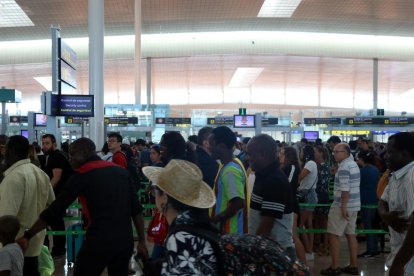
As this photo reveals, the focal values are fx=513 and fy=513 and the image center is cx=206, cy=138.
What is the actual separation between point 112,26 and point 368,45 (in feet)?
50.3

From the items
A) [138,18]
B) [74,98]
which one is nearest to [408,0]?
[138,18]

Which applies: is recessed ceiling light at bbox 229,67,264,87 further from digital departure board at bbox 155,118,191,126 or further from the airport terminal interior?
digital departure board at bbox 155,118,191,126

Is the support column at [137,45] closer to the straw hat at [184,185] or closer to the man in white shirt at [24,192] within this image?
the man in white shirt at [24,192]

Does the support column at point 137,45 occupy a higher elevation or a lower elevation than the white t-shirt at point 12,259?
higher

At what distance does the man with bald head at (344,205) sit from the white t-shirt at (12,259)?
3.89m

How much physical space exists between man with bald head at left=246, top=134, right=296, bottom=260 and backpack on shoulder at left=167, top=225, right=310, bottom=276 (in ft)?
4.59

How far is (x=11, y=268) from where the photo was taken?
361cm

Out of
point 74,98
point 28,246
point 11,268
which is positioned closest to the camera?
point 11,268

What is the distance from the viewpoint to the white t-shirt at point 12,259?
11.8 ft

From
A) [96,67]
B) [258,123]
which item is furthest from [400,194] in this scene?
[258,123]

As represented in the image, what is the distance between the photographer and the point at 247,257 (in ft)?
7.02

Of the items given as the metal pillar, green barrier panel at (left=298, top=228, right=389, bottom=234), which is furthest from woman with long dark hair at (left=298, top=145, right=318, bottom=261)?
the metal pillar

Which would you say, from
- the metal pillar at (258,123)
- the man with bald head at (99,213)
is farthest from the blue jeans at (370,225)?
the metal pillar at (258,123)

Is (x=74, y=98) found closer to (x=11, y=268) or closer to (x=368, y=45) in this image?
(x=11, y=268)
